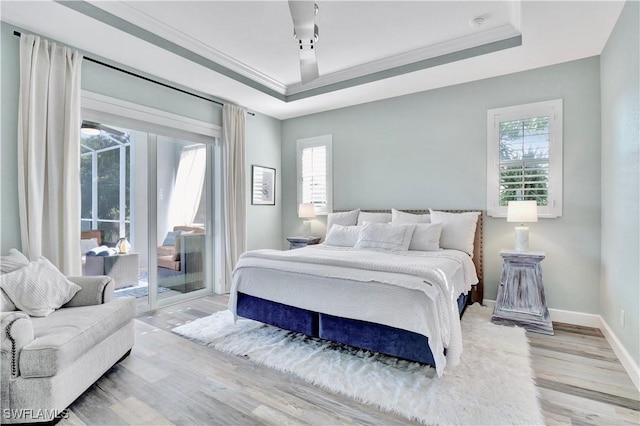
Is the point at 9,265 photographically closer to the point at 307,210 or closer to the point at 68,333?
the point at 68,333

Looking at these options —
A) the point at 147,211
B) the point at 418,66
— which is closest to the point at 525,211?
the point at 418,66

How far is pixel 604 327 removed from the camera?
3.00 m

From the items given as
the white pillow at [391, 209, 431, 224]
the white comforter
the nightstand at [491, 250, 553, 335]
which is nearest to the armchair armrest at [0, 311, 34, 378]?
the white comforter

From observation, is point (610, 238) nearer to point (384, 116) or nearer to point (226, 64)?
point (384, 116)

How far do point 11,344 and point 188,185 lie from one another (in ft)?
9.35

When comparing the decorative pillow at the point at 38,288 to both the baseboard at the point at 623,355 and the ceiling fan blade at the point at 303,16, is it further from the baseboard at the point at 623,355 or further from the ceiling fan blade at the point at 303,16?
the baseboard at the point at 623,355

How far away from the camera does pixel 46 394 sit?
5.66 feet

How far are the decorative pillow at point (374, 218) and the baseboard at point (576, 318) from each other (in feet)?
6.70

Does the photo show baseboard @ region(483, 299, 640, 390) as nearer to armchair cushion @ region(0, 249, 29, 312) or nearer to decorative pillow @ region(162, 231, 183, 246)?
decorative pillow @ region(162, 231, 183, 246)

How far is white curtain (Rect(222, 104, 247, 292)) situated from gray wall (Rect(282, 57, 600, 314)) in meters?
1.06

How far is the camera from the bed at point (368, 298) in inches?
85.1

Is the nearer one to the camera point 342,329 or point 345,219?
point 342,329

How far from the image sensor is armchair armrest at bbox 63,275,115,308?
2412 mm

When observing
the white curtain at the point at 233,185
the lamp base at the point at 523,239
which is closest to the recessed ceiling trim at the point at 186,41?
the white curtain at the point at 233,185
